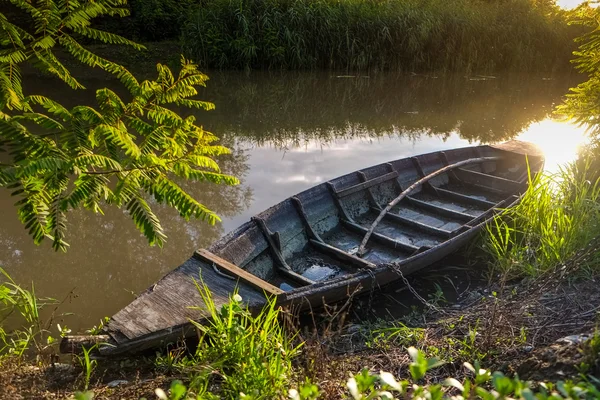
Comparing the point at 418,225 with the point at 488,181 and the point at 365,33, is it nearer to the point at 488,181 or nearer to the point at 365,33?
the point at 488,181

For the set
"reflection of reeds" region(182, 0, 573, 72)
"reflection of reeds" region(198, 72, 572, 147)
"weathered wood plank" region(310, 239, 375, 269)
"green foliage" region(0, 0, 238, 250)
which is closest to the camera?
"green foliage" region(0, 0, 238, 250)

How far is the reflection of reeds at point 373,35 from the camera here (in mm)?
15250

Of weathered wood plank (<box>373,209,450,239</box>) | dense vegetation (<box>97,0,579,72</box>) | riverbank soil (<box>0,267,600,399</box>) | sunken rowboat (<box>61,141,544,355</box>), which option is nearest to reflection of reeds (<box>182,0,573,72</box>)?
dense vegetation (<box>97,0,579,72</box>)

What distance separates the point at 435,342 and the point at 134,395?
2142 mm

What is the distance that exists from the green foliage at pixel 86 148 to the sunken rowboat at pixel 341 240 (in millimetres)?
1423

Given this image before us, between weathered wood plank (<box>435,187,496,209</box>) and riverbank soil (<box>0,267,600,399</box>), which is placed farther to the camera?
weathered wood plank (<box>435,187,496,209</box>)

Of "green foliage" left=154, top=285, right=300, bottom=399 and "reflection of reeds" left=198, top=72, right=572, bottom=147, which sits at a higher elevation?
"reflection of reeds" left=198, top=72, right=572, bottom=147

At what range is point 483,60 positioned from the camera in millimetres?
17750

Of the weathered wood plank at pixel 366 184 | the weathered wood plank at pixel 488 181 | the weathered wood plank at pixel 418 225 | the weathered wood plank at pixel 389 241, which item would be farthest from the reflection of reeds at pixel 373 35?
the weathered wood plank at pixel 389 241

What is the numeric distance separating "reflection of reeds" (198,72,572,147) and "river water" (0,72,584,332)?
0.03 meters

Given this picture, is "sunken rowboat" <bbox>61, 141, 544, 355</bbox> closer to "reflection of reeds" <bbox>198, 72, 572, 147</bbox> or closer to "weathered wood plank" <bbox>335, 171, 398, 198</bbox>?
"weathered wood plank" <bbox>335, 171, 398, 198</bbox>

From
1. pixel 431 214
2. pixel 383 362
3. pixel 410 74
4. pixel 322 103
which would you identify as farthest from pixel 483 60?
pixel 383 362

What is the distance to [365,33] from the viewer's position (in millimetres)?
16016

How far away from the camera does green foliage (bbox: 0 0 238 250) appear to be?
210 cm
